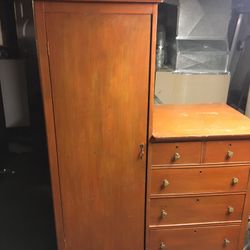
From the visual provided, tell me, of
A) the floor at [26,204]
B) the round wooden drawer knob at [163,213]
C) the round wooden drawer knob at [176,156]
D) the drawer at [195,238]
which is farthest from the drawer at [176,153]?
the floor at [26,204]

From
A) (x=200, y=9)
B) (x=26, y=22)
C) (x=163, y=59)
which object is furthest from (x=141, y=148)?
(x=26, y=22)

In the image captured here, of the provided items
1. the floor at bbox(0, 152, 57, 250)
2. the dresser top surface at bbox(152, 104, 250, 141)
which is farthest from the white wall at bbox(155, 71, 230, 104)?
the floor at bbox(0, 152, 57, 250)

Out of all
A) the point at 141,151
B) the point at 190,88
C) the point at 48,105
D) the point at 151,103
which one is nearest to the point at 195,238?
the point at 141,151

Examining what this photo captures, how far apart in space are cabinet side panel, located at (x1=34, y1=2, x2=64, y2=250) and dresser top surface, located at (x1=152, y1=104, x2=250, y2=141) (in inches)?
19.1

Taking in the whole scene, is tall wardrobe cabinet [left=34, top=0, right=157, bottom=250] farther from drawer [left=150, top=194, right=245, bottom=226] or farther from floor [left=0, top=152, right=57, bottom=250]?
floor [left=0, top=152, right=57, bottom=250]

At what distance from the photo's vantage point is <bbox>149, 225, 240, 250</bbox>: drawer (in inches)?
64.4

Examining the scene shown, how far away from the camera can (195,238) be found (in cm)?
166

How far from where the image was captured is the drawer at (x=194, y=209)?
158 centimetres

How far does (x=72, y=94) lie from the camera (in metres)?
1.32

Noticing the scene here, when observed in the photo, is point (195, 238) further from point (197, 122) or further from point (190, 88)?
point (190, 88)

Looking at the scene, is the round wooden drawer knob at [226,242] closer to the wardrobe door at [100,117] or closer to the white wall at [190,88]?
the wardrobe door at [100,117]

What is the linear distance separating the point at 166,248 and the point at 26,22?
2412mm

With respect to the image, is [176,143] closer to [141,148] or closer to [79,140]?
[141,148]

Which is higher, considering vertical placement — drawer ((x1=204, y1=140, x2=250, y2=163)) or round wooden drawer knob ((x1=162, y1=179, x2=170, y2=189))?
drawer ((x1=204, y1=140, x2=250, y2=163))
